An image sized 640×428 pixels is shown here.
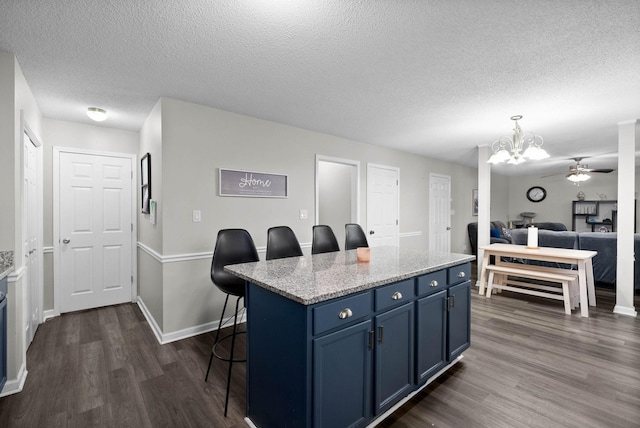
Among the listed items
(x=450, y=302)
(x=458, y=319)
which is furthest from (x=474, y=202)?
(x=450, y=302)

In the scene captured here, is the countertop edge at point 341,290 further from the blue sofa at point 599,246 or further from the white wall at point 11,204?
the blue sofa at point 599,246

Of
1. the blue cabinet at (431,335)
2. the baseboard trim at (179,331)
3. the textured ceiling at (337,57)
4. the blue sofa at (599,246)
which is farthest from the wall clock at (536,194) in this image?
the baseboard trim at (179,331)

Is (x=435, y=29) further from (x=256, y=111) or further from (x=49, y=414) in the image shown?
(x=49, y=414)

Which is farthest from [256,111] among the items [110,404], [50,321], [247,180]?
[50,321]

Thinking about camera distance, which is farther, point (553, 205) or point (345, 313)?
point (553, 205)

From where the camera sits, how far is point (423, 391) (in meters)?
2.15

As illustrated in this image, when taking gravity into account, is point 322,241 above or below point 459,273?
above

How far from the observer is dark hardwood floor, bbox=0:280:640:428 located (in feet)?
6.12

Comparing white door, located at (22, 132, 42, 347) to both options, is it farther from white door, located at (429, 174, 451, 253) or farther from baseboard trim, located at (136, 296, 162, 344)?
white door, located at (429, 174, 451, 253)

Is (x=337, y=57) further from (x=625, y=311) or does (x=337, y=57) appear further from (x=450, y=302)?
(x=625, y=311)

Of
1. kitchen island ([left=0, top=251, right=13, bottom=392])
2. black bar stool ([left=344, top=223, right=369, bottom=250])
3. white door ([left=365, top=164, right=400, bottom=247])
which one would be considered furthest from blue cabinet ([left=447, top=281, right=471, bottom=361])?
kitchen island ([left=0, top=251, right=13, bottom=392])

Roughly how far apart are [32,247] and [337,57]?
360 cm

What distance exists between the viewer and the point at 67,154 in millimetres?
3686

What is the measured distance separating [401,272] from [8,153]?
287 cm
